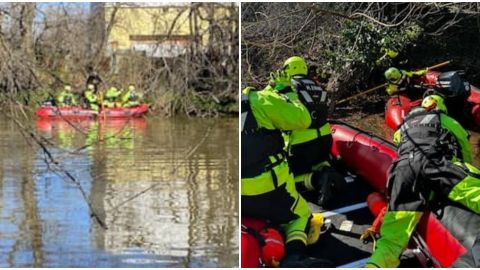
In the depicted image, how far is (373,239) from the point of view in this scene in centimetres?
208

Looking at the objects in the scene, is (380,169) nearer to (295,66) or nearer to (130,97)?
(295,66)

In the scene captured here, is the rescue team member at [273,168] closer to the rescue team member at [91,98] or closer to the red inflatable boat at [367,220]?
the red inflatable boat at [367,220]

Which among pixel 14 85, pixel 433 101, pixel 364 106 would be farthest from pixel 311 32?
pixel 14 85

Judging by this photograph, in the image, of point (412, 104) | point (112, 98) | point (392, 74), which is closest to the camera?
point (392, 74)

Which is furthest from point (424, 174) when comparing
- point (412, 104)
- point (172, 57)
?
point (172, 57)

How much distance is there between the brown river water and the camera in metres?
4.78

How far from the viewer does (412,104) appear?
6.56ft

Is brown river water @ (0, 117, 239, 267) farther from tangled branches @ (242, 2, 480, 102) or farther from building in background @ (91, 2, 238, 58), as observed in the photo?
building in background @ (91, 2, 238, 58)

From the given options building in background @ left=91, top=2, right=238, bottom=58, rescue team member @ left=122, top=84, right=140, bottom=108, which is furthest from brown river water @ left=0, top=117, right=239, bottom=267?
rescue team member @ left=122, top=84, right=140, bottom=108

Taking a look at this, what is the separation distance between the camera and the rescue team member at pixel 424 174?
1.98 m

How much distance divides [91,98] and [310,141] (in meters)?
10.2

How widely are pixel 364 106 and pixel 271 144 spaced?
28 centimetres

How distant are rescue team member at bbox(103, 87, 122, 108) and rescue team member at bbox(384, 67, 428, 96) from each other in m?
10.6

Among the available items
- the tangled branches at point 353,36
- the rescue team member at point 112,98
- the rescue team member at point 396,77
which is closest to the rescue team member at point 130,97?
the rescue team member at point 112,98
